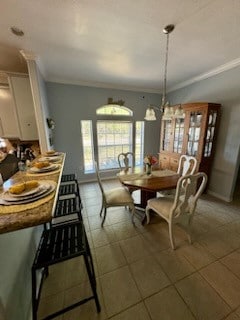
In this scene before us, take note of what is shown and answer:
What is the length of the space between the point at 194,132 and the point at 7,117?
380 cm

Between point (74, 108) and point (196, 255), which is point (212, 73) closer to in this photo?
point (74, 108)

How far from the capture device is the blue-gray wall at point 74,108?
341 cm

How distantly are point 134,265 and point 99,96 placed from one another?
3667 mm

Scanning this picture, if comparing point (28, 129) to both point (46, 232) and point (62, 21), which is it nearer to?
point (62, 21)

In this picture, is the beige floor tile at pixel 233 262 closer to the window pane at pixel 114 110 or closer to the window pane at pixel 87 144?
the window pane at pixel 87 144

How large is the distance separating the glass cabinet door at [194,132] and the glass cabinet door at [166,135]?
59cm

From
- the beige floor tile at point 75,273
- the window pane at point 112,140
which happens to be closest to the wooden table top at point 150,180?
the beige floor tile at point 75,273

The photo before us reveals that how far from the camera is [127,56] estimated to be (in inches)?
91.4

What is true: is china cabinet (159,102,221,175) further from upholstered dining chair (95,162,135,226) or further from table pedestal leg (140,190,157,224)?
upholstered dining chair (95,162,135,226)

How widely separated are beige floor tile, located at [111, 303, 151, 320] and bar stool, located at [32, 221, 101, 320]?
190mm

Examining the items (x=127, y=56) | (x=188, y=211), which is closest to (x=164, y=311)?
(x=188, y=211)

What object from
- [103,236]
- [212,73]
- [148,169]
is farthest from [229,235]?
[212,73]

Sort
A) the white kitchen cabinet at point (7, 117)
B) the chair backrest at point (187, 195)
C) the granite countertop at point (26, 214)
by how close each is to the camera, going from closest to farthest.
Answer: the granite countertop at point (26, 214), the chair backrest at point (187, 195), the white kitchen cabinet at point (7, 117)

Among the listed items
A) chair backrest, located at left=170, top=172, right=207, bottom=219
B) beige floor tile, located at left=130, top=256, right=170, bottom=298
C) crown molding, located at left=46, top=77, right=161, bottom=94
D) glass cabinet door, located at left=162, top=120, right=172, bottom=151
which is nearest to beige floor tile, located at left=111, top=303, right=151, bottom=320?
beige floor tile, located at left=130, top=256, right=170, bottom=298
